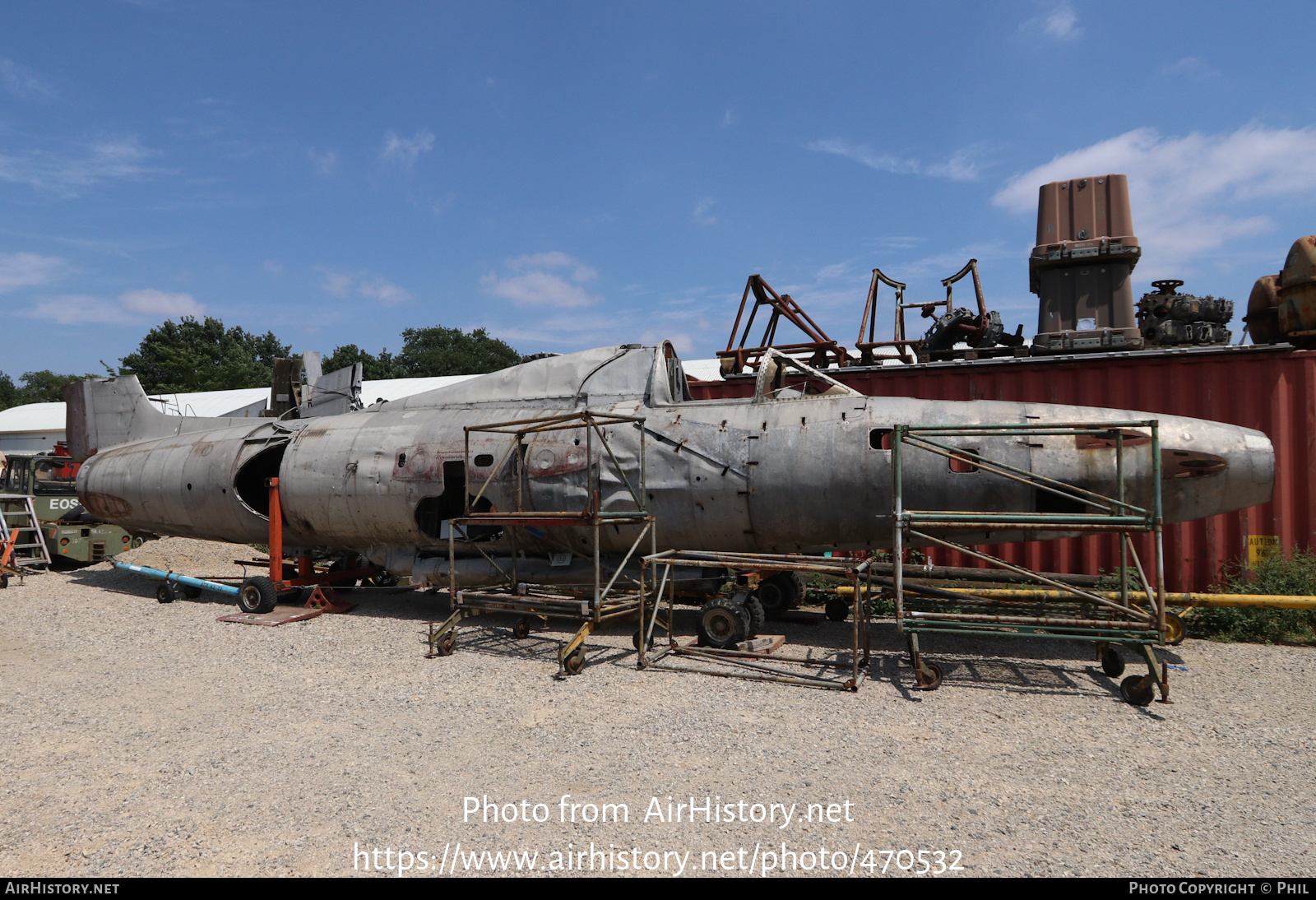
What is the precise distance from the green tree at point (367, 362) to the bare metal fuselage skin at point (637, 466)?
6577 centimetres

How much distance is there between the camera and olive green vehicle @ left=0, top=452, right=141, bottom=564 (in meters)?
16.6

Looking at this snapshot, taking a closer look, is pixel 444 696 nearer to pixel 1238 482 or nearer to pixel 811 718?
pixel 811 718

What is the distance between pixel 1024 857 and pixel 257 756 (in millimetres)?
5146

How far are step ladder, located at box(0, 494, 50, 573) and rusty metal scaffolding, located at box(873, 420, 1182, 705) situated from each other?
17.1 m

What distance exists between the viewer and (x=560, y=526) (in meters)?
9.30

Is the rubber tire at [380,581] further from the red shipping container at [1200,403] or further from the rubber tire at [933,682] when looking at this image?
the red shipping container at [1200,403]

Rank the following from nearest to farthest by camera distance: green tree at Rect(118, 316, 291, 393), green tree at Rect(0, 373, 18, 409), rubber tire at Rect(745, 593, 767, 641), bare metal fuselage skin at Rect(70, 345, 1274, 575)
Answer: bare metal fuselage skin at Rect(70, 345, 1274, 575) → rubber tire at Rect(745, 593, 767, 641) → green tree at Rect(118, 316, 291, 393) → green tree at Rect(0, 373, 18, 409)

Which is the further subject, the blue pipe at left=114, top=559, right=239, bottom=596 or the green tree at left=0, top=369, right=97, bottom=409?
the green tree at left=0, top=369, right=97, bottom=409

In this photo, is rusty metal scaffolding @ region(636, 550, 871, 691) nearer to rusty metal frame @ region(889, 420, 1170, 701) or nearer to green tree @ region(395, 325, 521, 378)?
rusty metal frame @ region(889, 420, 1170, 701)

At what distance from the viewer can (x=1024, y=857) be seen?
3.94 m

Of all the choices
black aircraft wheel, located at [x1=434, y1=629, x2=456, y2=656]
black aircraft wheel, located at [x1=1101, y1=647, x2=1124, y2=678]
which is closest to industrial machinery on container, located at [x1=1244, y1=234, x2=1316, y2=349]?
black aircraft wheel, located at [x1=1101, y1=647, x2=1124, y2=678]

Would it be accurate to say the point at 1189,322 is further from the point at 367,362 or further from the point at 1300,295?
the point at 367,362

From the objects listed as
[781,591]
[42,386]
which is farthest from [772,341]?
[42,386]
